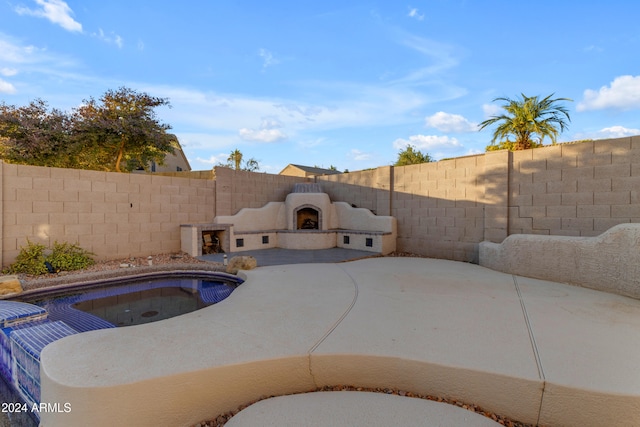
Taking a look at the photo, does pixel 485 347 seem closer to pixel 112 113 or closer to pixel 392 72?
pixel 392 72

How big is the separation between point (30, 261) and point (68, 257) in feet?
2.40

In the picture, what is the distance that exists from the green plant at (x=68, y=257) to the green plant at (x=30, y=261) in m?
0.22

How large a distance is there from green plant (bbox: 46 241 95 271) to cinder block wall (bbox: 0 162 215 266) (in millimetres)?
228

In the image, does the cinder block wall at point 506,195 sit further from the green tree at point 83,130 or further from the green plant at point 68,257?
the green tree at point 83,130

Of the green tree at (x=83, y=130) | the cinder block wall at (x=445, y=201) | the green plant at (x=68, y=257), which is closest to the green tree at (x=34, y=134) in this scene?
the green tree at (x=83, y=130)

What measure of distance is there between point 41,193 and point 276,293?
24.9ft

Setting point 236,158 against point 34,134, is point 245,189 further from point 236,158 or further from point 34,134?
point 236,158

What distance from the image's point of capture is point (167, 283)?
297 inches

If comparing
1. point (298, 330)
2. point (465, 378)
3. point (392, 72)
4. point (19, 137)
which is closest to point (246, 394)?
point (298, 330)

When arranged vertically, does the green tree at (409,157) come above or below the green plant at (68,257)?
above

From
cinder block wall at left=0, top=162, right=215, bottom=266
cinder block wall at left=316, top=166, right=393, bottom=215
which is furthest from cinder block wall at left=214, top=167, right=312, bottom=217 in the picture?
cinder block wall at left=316, top=166, right=393, bottom=215

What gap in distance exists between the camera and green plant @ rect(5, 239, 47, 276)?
702 cm

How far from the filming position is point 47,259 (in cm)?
734

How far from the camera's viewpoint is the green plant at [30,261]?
7.02m
